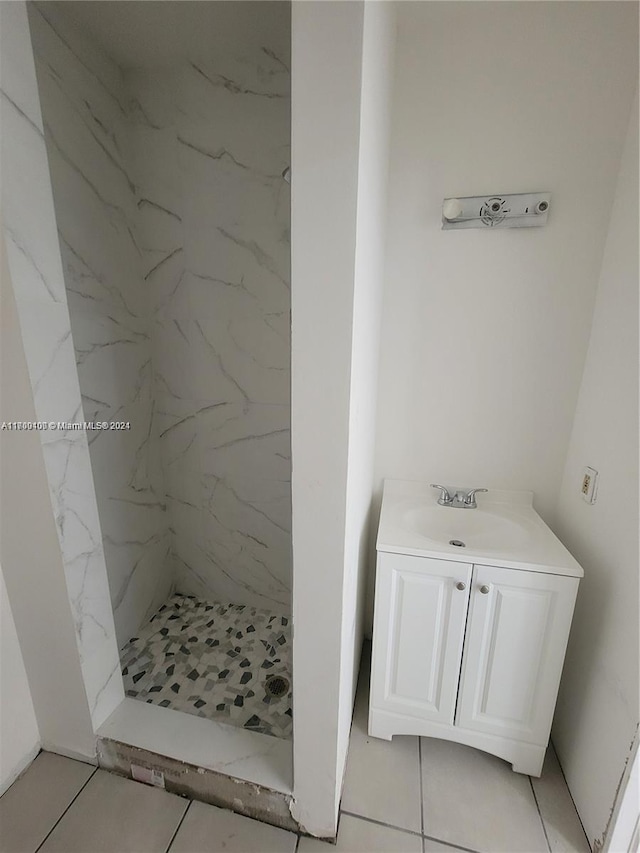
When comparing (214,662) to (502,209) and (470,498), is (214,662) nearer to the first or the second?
(470,498)

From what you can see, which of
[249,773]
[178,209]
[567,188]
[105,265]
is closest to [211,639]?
[249,773]

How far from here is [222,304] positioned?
64.4 inches

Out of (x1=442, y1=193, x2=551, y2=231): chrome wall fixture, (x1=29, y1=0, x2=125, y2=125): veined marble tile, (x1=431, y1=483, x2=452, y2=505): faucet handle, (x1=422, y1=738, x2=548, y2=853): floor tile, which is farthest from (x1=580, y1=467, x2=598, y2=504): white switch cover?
(x1=29, y1=0, x2=125, y2=125): veined marble tile

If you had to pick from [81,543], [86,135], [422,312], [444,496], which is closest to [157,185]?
[86,135]

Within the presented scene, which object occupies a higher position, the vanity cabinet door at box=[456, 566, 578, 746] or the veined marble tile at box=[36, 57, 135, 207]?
the veined marble tile at box=[36, 57, 135, 207]

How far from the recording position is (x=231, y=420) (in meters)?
1.74

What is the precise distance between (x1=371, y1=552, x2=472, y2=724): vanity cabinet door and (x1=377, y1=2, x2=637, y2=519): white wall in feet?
1.63

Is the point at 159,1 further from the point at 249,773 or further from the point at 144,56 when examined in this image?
the point at 249,773

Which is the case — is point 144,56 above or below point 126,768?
above

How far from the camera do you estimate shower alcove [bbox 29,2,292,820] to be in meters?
1.28

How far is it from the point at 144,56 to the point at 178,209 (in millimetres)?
498

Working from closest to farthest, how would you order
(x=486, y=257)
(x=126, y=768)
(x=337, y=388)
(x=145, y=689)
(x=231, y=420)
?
(x=337, y=388) → (x=126, y=768) → (x=486, y=257) → (x=145, y=689) → (x=231, y=420)

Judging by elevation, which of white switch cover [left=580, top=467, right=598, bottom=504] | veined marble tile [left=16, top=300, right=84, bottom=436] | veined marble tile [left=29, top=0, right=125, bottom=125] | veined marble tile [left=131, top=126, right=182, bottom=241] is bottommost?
white switch cover [left=580, top=467, right=598, bottom=504]

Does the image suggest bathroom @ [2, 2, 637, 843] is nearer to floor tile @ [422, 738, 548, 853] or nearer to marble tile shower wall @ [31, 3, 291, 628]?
marble tile shower wall @ [31, 3, 291, 628]
